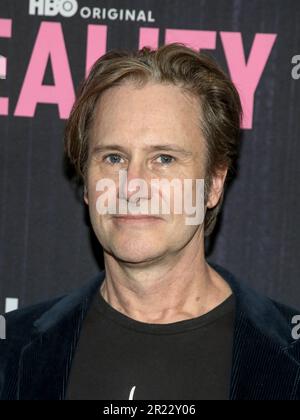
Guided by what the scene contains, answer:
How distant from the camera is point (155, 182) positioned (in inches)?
73.2

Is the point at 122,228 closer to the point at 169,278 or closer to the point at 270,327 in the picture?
the point at 169,278

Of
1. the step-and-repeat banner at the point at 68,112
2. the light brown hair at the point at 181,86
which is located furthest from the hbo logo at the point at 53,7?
the light brown hair at the point at 181,86

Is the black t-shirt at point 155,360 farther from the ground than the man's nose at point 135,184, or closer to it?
closer to it

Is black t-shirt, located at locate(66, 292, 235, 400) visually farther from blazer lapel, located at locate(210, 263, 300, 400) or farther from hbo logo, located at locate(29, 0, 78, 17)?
hbo logo, located at locate(29, 0, 78, 17)

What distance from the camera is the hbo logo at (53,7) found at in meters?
2.46

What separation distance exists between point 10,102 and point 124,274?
35.3 inches

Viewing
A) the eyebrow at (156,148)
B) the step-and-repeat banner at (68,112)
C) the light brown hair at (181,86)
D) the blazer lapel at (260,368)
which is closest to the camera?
the blazer lapel at (260,368)

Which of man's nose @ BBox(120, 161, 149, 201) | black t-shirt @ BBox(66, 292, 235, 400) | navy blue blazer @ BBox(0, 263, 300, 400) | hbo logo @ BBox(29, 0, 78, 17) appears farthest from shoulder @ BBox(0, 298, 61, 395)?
hbo logo @ BBox(29, 0, 78, 17)

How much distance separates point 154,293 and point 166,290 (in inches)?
1.4

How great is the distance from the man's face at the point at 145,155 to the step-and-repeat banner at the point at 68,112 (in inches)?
20.6

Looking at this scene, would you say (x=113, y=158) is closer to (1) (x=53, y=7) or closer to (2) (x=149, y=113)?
(2) (x=149, y=113)

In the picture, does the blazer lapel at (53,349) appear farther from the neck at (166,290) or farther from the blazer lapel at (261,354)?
the blazer lapel at (261,354)

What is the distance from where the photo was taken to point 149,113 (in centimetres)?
192

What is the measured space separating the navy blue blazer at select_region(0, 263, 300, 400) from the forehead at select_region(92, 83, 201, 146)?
48 centimetres
